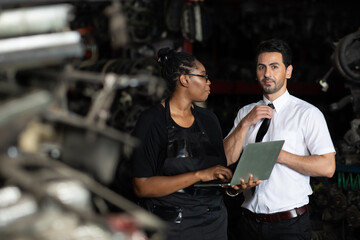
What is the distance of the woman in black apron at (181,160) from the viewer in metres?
2.01

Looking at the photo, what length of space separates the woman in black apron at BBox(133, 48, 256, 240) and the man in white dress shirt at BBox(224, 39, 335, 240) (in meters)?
0.21

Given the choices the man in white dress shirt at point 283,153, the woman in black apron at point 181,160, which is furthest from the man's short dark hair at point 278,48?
the woman in black apron at point 181,160

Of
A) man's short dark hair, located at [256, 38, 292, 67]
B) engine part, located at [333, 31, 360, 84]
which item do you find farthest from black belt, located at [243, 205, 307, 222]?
engine part, located at [333, 31, 360, 84]

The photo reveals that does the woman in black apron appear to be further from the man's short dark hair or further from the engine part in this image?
the engine part

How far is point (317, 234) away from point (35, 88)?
3443 millimetres

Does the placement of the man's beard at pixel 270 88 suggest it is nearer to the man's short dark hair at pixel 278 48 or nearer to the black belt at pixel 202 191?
the man's short dark hair at pixel 278 48

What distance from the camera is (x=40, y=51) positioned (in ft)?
3.16

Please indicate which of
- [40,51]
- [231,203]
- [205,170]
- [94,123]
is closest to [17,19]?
[40,51]

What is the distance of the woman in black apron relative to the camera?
201 cm

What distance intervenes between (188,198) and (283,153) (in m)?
0.47

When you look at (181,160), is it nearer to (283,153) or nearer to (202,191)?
(202,191)

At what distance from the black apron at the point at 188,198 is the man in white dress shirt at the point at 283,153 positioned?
0.82 feet

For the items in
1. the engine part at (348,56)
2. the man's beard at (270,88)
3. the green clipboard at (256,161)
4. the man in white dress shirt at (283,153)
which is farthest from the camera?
the engine part at (348,56)

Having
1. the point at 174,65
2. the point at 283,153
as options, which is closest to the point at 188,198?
the point at 283,153
